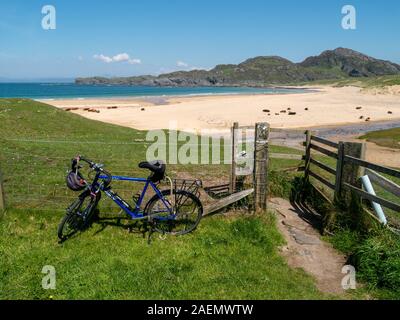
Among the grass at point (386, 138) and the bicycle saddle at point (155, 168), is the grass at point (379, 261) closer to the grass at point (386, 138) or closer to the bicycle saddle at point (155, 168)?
the bicycle saddle at point (155, 168)

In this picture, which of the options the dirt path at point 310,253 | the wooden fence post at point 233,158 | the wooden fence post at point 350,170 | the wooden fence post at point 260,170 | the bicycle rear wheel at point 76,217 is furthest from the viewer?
the wooden fence post at point 233,158

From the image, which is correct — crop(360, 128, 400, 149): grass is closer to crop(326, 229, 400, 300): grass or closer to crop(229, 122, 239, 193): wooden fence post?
crop(229, 122, 239, 193): wooden fence post

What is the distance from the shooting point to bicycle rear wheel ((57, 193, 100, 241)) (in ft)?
23.1

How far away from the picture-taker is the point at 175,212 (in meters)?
7.57

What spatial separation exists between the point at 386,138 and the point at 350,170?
2291 centimetres

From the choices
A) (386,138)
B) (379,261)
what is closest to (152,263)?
(379,261)

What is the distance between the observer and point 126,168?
1252cm

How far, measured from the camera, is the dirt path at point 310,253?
6.17m

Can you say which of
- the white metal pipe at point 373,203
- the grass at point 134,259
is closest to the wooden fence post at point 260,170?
the grass at point 134,259

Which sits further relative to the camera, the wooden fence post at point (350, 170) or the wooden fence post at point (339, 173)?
the wooden fence post at point (339, 173)

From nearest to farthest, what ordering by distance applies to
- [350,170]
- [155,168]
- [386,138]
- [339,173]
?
[155,168] < [350,170] < [339,173] < [386,138]

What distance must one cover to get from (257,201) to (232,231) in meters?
1.18

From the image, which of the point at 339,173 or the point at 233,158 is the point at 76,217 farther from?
the point at 339,173

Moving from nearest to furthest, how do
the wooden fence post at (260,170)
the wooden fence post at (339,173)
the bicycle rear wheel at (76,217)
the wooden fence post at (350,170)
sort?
the bicycle rear wheel at (76,217) → the wooden fence post at (350,170) → the wooden fence post at (339,173) → the wooden fence post at (260,170)
